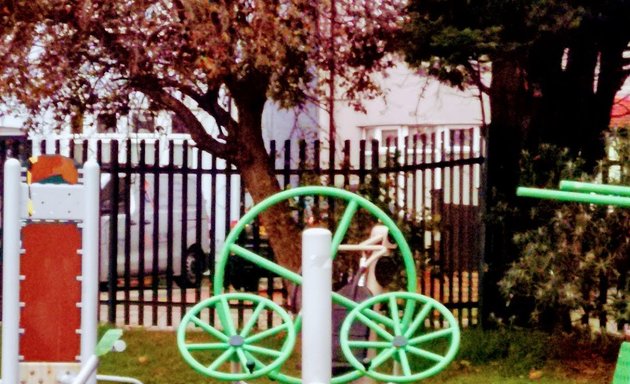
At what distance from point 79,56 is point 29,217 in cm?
324

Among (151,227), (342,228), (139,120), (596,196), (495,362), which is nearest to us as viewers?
(596,196)

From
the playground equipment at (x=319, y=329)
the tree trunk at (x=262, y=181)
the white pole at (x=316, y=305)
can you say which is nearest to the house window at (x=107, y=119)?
the tree trunk at (x=262, y=181)

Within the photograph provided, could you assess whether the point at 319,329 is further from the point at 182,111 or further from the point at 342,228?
the point at 182,111

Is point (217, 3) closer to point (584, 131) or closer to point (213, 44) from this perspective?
point (213, 44)

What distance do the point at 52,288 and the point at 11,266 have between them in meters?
0.21

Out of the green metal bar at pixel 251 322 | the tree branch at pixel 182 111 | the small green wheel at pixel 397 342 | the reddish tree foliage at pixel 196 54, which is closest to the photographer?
the small green wheel at pixel 397 342

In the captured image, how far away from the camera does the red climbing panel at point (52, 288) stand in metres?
4.87

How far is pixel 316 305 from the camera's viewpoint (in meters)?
3.70

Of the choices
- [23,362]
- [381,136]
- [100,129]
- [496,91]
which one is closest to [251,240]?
[100,129]

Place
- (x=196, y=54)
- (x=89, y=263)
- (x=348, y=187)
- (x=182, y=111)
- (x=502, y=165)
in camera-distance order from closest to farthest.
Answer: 1. (x=89, y=263)
2. (x=196, y=54)
3. (x=182, y=111)
4. (x=348, y=187)
5. (x=502, y=165)

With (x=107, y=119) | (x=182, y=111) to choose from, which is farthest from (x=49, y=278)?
(x=107, y=119)

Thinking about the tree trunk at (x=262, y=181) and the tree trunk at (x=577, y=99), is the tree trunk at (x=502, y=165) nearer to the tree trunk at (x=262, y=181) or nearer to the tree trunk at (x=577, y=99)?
the tree trunk at (x=577, y=99)

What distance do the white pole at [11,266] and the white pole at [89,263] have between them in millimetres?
287

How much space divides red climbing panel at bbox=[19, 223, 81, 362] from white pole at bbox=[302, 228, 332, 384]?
153 centimetres
